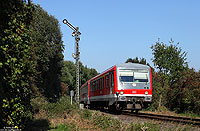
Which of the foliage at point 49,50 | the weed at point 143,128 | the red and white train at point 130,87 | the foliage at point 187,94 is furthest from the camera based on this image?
the foliage at point 49,50

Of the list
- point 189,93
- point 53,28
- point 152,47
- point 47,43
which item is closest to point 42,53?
point 47,43

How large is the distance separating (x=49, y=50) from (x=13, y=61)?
22313mm

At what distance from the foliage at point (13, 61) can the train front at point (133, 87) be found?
10.8 m

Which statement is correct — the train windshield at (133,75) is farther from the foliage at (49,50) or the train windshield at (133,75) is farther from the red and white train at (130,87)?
the foliage at (49,50)

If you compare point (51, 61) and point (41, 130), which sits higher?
point (51, 61)

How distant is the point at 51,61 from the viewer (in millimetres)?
29203

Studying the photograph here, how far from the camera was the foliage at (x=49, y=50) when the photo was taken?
27.1m

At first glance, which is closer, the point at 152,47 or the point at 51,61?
the point at 152,47

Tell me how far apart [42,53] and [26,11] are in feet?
64.5

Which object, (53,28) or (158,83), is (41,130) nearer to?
(158,83)

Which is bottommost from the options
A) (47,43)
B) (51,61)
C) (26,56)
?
(26,56)

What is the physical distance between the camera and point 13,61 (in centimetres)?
589

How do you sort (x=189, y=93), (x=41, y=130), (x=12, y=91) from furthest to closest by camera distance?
(x=189, y=93)
(x=41, y=130)
(x=12, y=91)

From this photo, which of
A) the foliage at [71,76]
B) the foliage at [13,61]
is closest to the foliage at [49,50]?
the foliage at [13,61]
